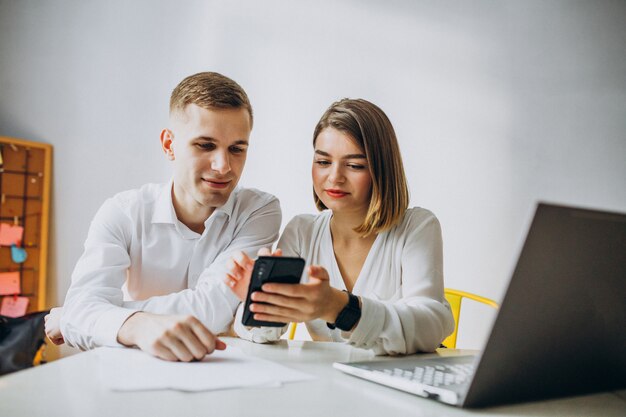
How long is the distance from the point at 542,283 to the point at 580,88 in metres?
2.13

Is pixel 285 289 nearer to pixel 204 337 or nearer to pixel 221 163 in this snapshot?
pixel 204 337

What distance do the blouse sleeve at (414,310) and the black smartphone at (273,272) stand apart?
0.62 ft

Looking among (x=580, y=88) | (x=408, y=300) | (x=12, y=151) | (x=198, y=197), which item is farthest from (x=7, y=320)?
(x=580, y=88)

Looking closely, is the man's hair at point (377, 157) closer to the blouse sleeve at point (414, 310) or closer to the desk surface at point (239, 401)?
the blouse sleeve at point (414, 310)

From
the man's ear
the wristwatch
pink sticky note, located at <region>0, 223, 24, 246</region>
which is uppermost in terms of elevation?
the man's ear

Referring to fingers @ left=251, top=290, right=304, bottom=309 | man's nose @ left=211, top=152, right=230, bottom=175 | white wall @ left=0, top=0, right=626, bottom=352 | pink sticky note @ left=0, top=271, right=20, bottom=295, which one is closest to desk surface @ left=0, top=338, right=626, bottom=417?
fingers @ left=251, top=290, right=304, bottom=309

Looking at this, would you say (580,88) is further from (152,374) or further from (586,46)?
(152,374)

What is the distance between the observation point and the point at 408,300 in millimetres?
1253

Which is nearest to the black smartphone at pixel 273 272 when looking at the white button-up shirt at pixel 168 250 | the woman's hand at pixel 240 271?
the woman's hand at pixel 240 271

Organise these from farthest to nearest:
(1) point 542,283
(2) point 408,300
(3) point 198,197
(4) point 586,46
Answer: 1. (4) point 586,46
2. (3) point 198,197
3. (2) point 408,300
4. (1) point 542,283

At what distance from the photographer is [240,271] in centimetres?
107

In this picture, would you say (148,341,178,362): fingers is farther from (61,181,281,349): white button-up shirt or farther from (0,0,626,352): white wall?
(0,0,626,352): white wall

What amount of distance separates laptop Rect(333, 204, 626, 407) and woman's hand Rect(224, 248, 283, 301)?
331mm

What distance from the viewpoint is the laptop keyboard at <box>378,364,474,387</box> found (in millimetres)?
772
